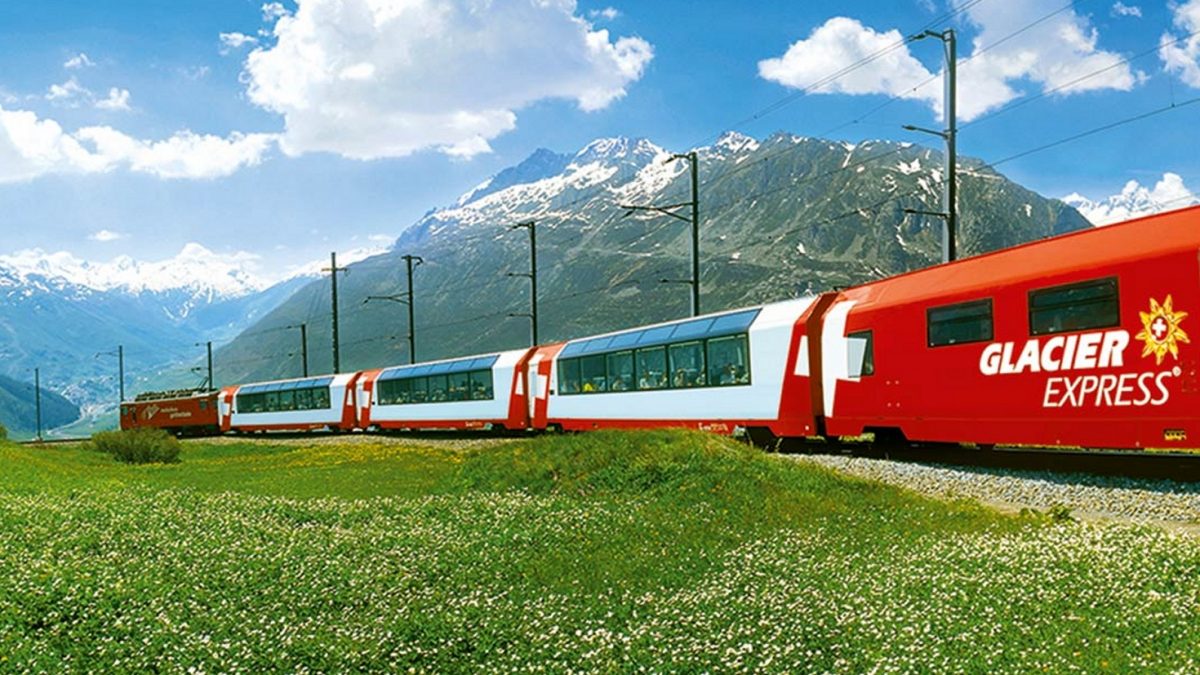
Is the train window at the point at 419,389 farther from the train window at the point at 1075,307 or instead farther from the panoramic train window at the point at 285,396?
the train window at the point at 1075,307

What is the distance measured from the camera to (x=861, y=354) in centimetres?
2492

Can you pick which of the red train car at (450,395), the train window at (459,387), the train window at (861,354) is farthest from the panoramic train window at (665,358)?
the train window at (459,387)

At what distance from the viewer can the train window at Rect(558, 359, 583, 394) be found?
4084 centimetres

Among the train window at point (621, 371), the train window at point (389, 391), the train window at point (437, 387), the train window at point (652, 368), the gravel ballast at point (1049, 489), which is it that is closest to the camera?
the gravel ballast at point (1049, 489)

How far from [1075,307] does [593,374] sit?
2244 cm

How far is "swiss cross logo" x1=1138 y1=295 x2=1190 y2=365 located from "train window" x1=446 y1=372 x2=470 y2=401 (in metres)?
37.7

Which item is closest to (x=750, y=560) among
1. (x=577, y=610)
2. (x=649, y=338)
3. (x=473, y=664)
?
(x=577, y=610)

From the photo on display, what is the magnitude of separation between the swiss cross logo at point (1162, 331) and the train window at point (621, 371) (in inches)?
794

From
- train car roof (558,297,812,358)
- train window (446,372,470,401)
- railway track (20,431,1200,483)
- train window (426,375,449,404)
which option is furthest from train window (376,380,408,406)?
railway track (20,431,1200,483)

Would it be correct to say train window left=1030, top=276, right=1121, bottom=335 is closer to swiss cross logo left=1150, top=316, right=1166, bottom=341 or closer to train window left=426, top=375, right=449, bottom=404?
swiss cross logo left=1150, top=316, right=1166, bottom=341

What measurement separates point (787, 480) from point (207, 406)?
73807 millimetres

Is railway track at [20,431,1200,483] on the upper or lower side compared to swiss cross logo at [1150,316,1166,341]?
lower

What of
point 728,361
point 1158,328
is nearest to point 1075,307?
point 1158,328

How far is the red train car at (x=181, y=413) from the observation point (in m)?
84.1
